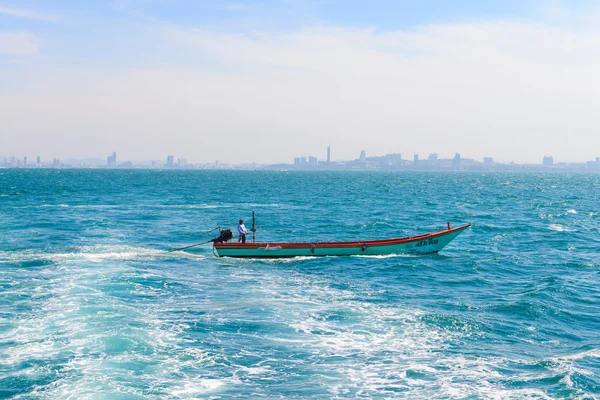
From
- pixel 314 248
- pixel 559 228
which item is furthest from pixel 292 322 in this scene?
pixel 559 228

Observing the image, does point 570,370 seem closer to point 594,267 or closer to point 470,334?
point 470,334

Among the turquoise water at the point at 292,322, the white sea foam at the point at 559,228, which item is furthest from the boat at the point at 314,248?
the white sea foam at the point at 559,228

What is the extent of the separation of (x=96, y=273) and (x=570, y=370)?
81.1ft

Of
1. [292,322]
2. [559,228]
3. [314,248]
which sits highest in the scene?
[314,248]

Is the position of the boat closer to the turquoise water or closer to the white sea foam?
the turquoise water

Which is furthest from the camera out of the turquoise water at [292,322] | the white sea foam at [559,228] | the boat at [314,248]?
the white sea foam at [559,228]

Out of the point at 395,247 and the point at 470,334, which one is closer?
the point at 470,334

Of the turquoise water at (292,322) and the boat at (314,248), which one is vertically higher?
the boat at (314,248)

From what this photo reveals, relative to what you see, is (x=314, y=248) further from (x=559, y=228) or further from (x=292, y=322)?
(x=559, y=228)

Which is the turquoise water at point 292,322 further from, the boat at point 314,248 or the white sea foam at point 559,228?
the white sea foam at point 559,228

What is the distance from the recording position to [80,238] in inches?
1885

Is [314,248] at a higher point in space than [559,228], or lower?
higher

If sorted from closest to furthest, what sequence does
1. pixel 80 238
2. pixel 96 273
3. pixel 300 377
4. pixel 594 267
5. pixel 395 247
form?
1. pixel 300 377
2. pixel 96 273
3. pixel 594 267
4. pixel 395 247
5. pixel 80 238

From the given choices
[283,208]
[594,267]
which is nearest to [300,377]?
[594,267]
